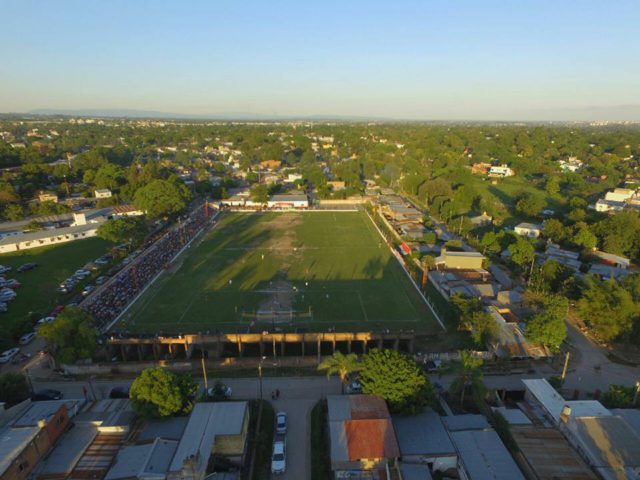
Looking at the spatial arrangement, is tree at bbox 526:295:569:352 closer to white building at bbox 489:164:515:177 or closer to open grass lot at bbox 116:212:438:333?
open grass lot at bbox 116:212:438:333

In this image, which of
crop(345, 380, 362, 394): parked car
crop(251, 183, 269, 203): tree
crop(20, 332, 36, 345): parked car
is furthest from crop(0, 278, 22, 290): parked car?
crop(251, 183, 269, 203): tree

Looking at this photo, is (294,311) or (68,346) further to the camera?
(294,311)

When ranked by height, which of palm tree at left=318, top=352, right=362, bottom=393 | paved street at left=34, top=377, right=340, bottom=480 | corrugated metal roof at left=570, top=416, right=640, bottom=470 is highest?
palm tree at left=318, top=352, right=362, bottom=393

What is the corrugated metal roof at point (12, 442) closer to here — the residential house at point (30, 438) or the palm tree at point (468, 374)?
the residential house at point (30, 438)

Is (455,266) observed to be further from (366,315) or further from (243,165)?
(243,165)

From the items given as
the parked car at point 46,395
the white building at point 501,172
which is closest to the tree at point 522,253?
the parked car at point 46,395

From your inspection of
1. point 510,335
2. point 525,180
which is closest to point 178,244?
point 510,335

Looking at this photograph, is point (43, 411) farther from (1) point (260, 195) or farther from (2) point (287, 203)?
(2) point (287, 203)
